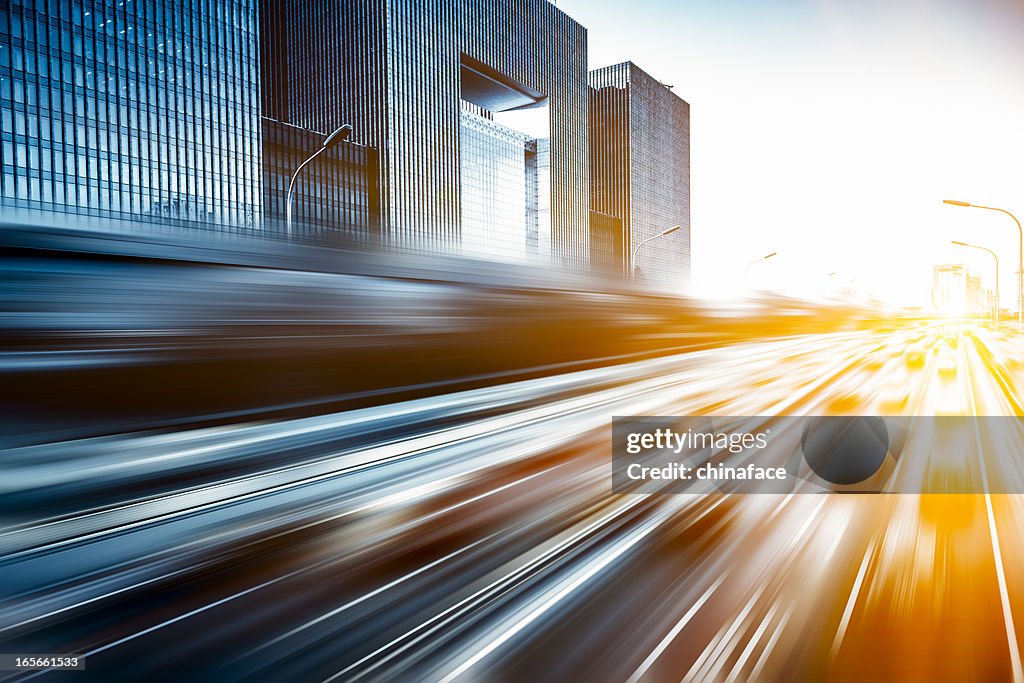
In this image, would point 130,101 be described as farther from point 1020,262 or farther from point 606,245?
point 1020,262

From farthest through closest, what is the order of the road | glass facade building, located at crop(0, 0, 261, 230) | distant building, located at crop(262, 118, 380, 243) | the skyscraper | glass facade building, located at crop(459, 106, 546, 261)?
1. distant building, located at crop(262, 118, 380, 243)
2. the skyscraper
3. glass facade building, located at crop(0, 0, 261, 230)
4. glass facade building, located at crop(459, 106, 546, 261)
5. the road

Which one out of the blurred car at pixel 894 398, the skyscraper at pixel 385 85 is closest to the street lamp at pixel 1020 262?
the blurred car at pixel 894 398

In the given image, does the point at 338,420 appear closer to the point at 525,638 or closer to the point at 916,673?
the point at 525,638

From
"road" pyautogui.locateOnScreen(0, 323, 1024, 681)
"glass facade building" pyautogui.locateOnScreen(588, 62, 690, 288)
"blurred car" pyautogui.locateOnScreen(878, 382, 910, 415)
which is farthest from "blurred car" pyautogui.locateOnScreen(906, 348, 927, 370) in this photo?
"glass facade building" pyautogui.locateOnScreen(588, 62, 690, 288)

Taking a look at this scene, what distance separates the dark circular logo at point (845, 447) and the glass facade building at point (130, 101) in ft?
47.1

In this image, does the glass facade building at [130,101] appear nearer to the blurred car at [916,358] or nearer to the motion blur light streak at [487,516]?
the motion blur light streak at [487,516]

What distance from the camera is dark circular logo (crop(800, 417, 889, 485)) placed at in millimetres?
944

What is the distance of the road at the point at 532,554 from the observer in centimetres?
72

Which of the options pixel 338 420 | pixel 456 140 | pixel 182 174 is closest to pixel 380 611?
pixel 338 420

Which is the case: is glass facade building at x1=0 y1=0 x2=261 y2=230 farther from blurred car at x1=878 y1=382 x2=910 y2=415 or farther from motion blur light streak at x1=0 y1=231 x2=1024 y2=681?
blurred car at x1=878 y1=382 x2=910 y2=415

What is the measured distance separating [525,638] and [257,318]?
1261mm

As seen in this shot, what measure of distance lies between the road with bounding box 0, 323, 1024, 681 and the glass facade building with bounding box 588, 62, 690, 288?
735 millimetres

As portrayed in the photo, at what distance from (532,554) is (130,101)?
859 inches

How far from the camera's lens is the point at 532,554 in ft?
3.07
